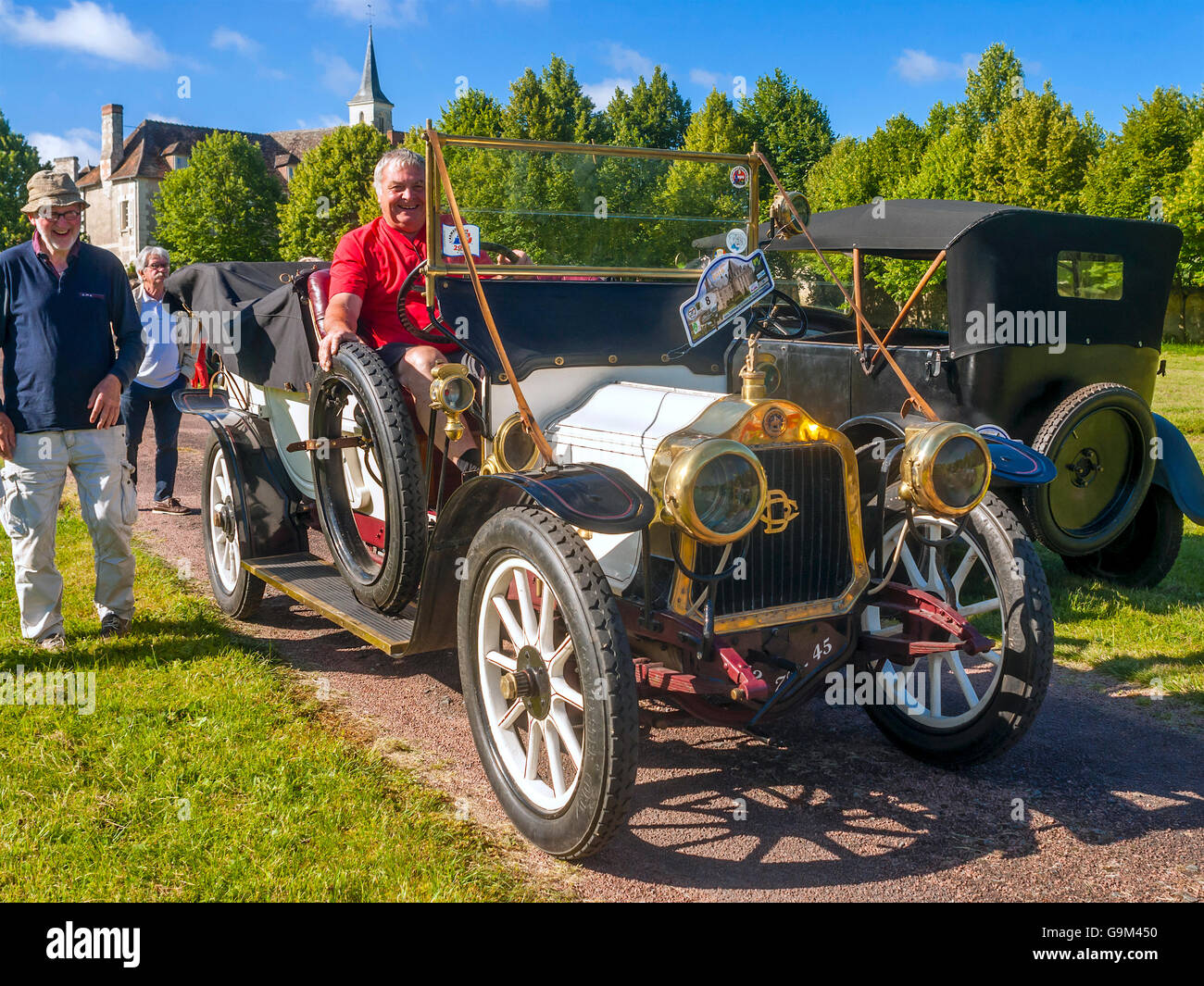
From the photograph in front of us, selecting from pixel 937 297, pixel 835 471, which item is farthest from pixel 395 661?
pixel 937 297

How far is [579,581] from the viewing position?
2.70m

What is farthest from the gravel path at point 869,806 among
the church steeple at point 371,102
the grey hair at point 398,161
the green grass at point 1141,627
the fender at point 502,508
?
the church steeple at point 371,102

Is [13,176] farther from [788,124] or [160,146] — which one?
[788,124]

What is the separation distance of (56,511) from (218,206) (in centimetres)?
4440

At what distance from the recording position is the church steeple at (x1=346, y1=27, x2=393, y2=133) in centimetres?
7006

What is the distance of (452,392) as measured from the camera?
3.41m

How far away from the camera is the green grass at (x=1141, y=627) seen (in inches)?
181

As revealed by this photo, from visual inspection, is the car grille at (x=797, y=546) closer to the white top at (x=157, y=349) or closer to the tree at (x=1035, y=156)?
the white top at (x=157, y=349)

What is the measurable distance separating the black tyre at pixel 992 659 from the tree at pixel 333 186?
38003 millimetres

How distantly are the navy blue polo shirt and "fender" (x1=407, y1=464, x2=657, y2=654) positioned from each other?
87.6 inches

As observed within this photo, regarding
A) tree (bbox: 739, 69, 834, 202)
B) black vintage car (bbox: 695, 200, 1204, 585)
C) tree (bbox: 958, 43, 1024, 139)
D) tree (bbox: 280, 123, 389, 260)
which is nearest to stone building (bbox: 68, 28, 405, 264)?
tree (bbox: 280, 123, 389, 260)

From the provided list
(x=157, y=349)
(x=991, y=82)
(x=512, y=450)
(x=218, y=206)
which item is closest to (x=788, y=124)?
(x=991, y=82)

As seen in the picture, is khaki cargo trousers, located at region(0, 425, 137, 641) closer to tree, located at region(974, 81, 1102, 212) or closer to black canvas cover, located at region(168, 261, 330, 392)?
black canvas cover, located at region(168, 261, 330, 392)
